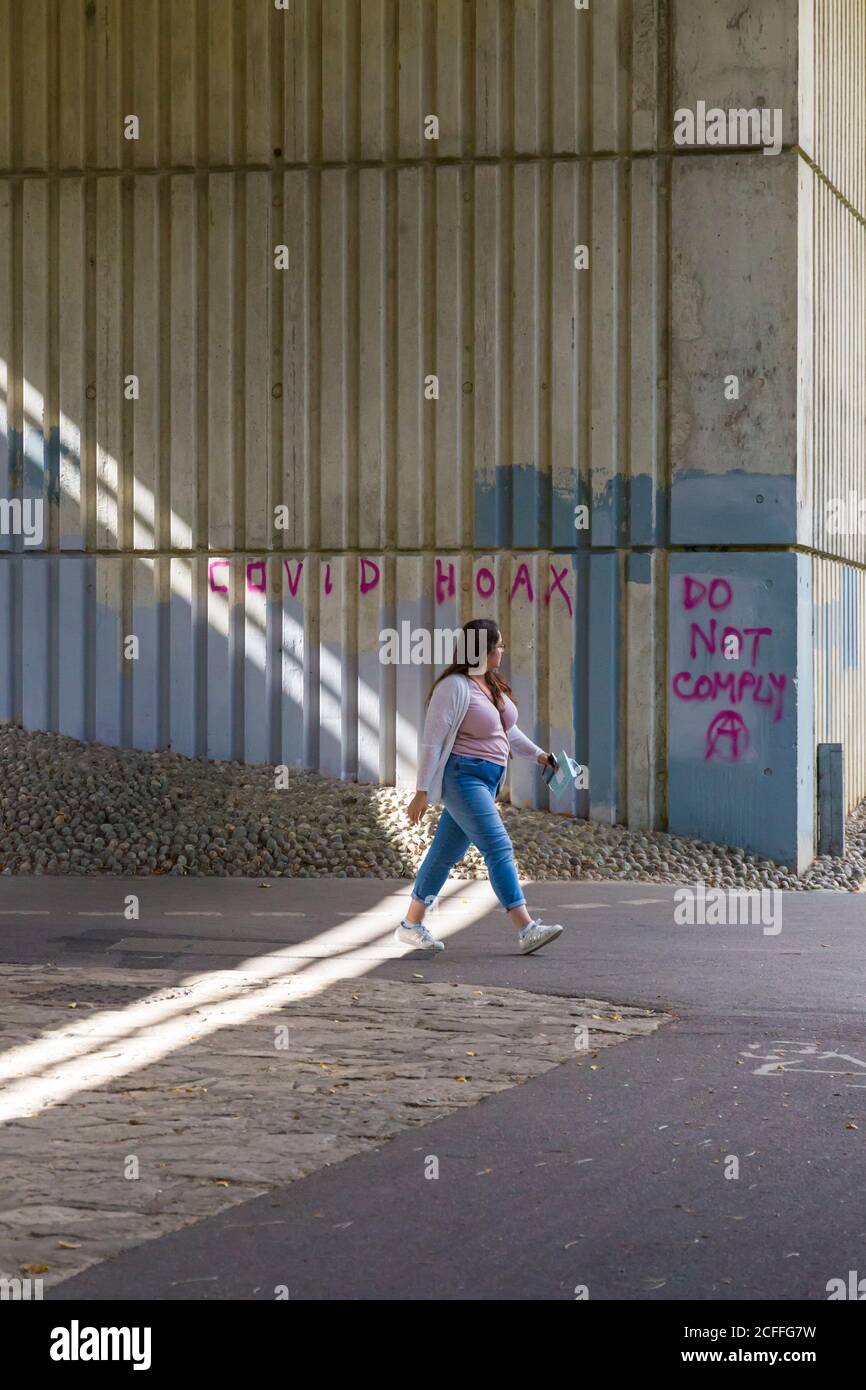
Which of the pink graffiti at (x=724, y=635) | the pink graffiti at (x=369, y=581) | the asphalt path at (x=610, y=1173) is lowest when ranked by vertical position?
the asphalt path at (x=610, y=1173)

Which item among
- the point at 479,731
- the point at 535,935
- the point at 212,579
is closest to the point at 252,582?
the point at 212,579

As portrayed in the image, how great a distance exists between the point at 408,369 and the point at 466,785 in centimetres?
680

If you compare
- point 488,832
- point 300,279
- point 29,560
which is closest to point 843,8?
point 300,279

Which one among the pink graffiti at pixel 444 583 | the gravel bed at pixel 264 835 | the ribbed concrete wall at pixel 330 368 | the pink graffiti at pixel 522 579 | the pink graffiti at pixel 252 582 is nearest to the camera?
the gravel bed at pixel 264 835

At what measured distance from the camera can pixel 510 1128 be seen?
7.00 meters

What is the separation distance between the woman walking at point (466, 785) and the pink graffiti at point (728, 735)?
5.23 metres

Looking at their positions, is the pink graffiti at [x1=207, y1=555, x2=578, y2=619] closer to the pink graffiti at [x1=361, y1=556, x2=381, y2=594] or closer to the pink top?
the pink graffiti at [x1=361, y1=556, x2=381, y2=594]

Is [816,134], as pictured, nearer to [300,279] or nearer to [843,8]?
[843,8]

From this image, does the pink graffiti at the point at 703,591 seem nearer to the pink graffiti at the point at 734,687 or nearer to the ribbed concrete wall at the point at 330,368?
the ribbed concrete wall at the point at 330,368

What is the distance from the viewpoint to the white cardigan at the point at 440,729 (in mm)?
10977

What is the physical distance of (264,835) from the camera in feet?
50.5

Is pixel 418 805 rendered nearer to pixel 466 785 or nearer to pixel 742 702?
pixel 466 785

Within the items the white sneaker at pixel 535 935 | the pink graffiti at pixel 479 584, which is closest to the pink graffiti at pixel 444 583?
the pink graffiti at pixel 479 584

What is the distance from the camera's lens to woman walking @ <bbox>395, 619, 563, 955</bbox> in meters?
11.0
